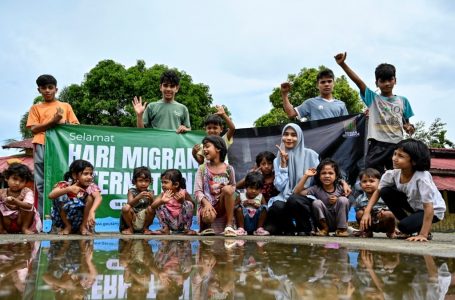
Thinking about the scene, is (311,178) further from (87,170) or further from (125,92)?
(125,92)

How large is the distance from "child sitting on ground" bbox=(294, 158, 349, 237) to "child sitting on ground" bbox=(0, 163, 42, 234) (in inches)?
111

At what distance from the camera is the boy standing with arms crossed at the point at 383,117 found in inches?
226

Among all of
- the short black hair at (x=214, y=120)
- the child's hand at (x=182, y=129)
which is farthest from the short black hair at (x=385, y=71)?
the child's hand at (x=182, y=129)

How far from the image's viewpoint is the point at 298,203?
5082 mm

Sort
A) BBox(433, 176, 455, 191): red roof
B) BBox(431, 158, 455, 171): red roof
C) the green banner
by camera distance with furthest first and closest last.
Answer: BBox(431, 158, 455, 171): red roof → BBox(433, 176, 455, 191): red roof → the green banner

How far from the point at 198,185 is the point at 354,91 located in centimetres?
1805

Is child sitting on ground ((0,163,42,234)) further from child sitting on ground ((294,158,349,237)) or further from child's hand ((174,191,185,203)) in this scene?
child sitting on ground ((294,158,349,237))

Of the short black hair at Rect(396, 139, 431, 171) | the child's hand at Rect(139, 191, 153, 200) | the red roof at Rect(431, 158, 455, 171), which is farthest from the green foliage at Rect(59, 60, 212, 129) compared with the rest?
the short black hair at Rect(396, 139, 431, 171)

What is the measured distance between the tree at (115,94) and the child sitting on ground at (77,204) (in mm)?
16502

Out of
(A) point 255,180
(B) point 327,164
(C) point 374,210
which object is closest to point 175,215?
(A) point 255,180

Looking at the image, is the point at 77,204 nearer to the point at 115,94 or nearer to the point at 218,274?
the point at 218,274

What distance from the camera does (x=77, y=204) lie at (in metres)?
5.22

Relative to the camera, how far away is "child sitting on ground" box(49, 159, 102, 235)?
16.9 ft

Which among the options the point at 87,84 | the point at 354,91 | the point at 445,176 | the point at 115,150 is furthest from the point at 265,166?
the point at 87,84
